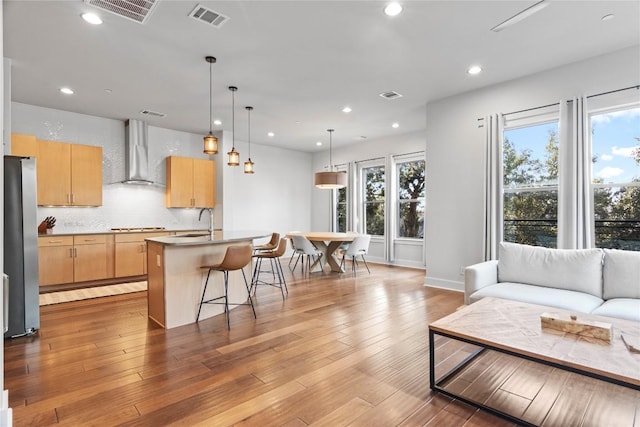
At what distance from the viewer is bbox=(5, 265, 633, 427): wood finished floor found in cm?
201

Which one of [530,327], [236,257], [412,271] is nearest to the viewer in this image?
[530,327]

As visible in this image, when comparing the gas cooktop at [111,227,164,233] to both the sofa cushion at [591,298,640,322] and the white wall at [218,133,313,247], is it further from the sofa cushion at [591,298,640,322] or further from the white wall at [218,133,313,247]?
the sofa cushion at [591,298,640,322]

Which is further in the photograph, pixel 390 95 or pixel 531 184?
pixel 390 95

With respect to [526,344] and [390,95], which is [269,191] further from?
[526,344]

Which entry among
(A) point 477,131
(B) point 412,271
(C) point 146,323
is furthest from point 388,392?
(B) point 412,271

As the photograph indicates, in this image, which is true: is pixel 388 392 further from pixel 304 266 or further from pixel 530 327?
pixel 304 266

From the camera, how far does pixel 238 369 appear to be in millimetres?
2582

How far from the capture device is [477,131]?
4.85 m

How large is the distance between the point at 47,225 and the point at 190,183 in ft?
8.04

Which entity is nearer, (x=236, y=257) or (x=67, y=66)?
(x=236, y=257)

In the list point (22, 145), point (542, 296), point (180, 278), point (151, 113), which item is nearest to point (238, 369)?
point (180, 278)

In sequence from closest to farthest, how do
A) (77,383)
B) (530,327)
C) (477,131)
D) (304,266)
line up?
1. (530,327)
2. (77,383)
3. (477,131)
4. (304,266)

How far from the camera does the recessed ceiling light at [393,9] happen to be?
2.88 m

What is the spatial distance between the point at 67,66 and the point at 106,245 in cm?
287
